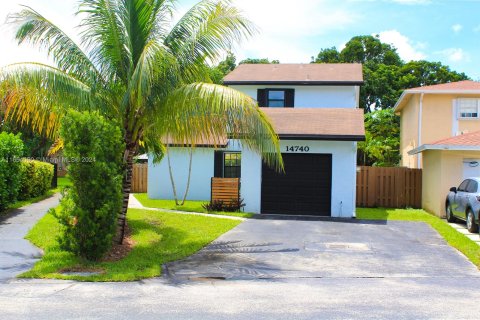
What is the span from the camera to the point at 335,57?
49875mm

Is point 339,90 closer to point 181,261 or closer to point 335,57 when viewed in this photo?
point 181,261

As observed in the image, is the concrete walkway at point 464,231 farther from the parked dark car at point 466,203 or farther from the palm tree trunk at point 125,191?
the palm tree trunk at point 125,191

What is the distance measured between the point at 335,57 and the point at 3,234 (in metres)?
42.0

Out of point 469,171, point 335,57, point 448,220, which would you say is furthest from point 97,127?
point 335,57

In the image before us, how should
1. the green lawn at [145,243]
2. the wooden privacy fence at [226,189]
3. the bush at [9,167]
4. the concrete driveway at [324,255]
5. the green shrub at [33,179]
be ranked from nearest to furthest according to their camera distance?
the green lawn at [145,243] < the concrete driveway at [324,255] < the bush at [9,167] < the green shrub at [33,179] < the wooden privacy fence at [226,189]

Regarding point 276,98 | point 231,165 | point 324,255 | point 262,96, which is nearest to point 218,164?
point 231,165

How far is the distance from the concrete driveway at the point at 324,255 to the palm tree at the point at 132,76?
2311 millimetres

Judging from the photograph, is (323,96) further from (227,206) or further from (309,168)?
(227,206)

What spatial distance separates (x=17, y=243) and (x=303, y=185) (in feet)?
33.1

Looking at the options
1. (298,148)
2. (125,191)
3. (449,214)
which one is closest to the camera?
(125,191)

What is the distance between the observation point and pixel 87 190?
10.0 metres

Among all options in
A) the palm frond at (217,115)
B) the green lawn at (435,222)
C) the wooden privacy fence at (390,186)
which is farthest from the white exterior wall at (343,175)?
the palm frond at (217,115)

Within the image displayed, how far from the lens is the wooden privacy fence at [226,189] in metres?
18.9

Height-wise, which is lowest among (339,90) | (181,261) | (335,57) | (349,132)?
(181,261)
